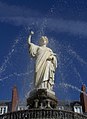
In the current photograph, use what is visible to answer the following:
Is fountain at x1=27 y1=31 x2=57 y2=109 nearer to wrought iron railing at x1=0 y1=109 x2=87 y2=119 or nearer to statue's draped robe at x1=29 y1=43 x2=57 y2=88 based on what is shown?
statue's draped robe at x1=29 y1=43 x2=57 y2=88

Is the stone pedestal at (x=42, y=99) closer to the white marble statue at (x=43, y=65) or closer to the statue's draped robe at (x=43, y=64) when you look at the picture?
the white marble statue at (x=43, y=65)

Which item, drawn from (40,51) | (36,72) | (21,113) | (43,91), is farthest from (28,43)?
(21,113)

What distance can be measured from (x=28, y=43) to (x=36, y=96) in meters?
4.18

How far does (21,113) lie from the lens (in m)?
12.5

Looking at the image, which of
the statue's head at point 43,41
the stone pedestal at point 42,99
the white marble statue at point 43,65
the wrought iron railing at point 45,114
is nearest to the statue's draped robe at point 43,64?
the white marble statue at point 43,65

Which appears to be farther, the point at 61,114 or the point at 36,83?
the point at 36,83

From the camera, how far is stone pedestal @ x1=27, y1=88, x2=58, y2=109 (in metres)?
14.6

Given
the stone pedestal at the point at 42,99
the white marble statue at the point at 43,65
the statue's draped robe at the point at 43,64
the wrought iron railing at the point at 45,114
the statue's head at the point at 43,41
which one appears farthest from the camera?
the statue's head at the point at 43,41

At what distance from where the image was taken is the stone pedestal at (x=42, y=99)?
47.9 ft

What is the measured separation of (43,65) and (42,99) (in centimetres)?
286

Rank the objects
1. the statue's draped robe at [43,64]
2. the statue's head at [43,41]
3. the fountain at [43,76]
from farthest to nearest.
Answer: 1. the statue's head at [43,41]
2. the statue's draped robe at [43,64]
3. the fountain at [43,76]

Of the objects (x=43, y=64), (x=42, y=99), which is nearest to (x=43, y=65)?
(x=43, y=64)

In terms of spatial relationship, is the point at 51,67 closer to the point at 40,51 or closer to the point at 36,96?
the point at 40,51

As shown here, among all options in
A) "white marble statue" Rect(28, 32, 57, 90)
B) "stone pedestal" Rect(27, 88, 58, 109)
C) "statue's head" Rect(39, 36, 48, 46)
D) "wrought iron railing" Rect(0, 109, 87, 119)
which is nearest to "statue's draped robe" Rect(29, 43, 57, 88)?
"white marble statue" Rect(28, 32, 57, 90)
